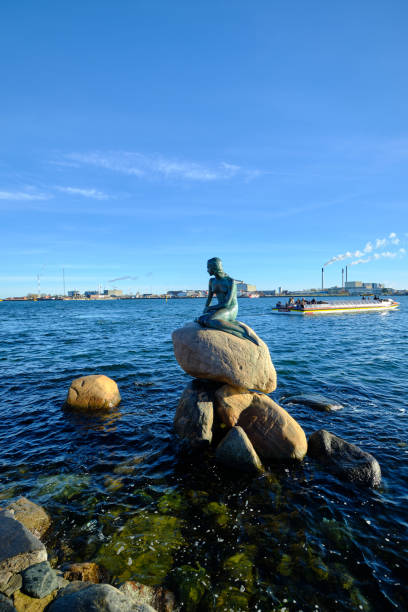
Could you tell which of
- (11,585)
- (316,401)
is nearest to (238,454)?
(11,585)

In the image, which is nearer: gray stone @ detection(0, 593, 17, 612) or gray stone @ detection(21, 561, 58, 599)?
gray stone @ detection(0, 593, 17, 612)

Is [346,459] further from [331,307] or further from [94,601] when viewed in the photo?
[331,307]

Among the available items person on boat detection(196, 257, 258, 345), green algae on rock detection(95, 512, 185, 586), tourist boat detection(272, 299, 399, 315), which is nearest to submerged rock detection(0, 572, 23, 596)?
green algae on rock detection(95, 512, 185, 586)

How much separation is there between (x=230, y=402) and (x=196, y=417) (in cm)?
101

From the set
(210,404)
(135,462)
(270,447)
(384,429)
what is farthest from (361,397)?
(135,462)

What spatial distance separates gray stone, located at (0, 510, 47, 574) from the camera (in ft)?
12.6

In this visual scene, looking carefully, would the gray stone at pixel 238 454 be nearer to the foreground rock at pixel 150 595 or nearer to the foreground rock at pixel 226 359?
the foreground rock at pixel 226 359

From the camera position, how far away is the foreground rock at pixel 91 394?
10.6 m

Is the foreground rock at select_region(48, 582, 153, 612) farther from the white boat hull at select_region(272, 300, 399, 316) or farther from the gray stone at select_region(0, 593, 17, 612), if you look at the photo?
the white boat hull at select_region(272, 300, 399, 316)

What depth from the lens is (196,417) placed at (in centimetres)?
792

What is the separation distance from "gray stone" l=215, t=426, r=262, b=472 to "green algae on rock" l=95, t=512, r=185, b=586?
76.4 inches

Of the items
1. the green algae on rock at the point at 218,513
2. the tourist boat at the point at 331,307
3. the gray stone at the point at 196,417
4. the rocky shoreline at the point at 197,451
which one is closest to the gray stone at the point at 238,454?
the rocky shoreline at the point at 197,451

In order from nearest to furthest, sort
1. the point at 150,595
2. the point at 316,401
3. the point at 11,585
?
the point at 11,585, the point at 150,595, the point at 316,401

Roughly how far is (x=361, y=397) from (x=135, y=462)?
29.8 ft
